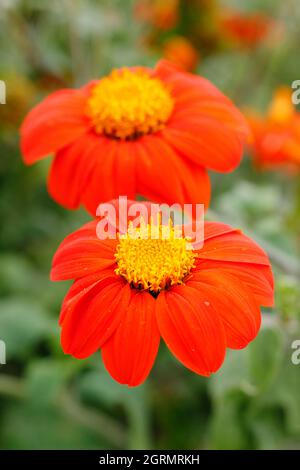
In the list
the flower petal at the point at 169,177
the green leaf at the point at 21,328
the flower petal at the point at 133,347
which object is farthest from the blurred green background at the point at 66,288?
the flower petal at the point at 133,347

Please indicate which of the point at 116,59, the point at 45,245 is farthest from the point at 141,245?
the point at 116,59

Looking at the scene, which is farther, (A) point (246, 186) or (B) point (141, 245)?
(A) point (246, 186)

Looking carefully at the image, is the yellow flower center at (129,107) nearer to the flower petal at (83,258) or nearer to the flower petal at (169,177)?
the flower petal at (169,177)

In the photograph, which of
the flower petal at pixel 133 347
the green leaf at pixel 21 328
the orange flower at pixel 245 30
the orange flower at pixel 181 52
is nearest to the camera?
the flower petal at pixel 133 347

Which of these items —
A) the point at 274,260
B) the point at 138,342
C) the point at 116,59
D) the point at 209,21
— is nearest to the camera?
the point at 138,342

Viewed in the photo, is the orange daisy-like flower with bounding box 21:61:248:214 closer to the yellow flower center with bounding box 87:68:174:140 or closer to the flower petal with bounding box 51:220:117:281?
the yellow flower center with bounding box 87:68:174:140

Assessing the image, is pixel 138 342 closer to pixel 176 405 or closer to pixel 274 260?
pixel 274 260
